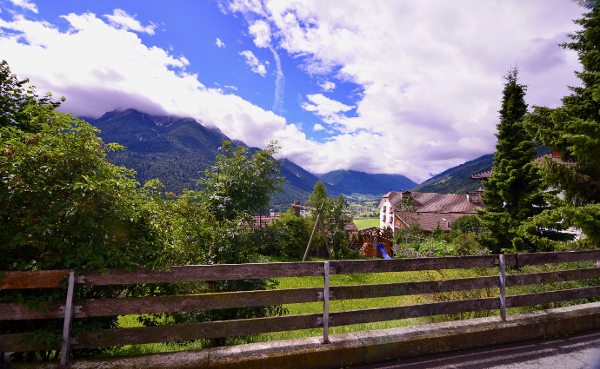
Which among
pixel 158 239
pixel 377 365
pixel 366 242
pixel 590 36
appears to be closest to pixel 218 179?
pixel 158 239

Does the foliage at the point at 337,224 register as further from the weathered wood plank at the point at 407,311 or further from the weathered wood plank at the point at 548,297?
the weathered wood plank at the point at 407,311

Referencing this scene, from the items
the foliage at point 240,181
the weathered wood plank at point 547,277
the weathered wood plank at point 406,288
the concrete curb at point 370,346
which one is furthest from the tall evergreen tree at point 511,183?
the foliage at point 240,181

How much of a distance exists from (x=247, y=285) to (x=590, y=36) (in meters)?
13.2

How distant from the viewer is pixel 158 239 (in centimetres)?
299

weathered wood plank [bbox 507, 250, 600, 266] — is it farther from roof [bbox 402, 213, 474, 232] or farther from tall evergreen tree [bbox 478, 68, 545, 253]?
roof [bbox 402, 213, 474, 232]

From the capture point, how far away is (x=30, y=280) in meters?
2.60

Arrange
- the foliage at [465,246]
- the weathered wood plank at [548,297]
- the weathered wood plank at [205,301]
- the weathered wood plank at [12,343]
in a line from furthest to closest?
the foliage at [465,246] < the weathered wood plank at [548,297] < the weathered wood plank at [205,301] < the weathered wood plank at [12,343]

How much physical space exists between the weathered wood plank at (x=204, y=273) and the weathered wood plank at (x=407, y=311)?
2.33ft

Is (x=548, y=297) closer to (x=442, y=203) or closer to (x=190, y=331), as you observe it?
(x=190, y=331)

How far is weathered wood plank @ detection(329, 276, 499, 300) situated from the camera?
11.4 ft

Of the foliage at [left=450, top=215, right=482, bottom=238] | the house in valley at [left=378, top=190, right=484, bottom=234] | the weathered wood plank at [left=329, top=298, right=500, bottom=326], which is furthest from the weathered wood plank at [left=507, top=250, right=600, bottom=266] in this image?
the house in valley at [left=378, top=190, right=484, bottom=234]

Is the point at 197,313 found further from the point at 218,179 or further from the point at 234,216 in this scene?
the point at 218,179

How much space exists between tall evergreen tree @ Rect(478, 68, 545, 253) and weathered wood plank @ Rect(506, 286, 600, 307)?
1271 centimetres

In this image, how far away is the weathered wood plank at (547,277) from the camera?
416 centimetres
